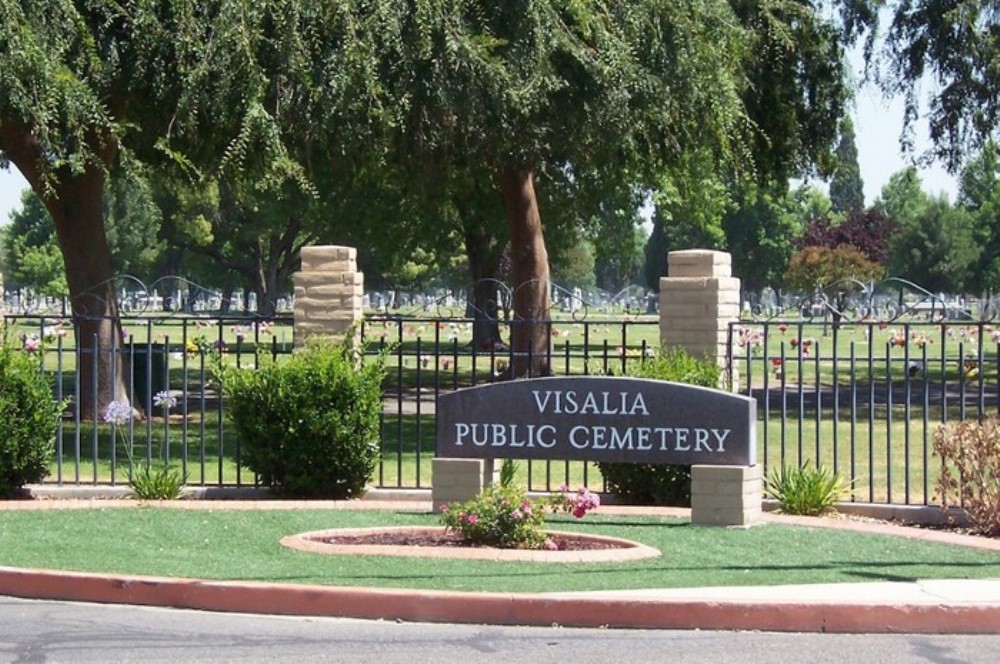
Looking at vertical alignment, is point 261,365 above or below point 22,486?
above

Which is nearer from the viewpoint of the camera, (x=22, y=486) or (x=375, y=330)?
(x=22, y=486)

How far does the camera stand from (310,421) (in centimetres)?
1373

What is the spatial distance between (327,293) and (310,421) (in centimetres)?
140

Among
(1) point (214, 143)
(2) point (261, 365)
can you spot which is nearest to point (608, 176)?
(1) point (214, 143)

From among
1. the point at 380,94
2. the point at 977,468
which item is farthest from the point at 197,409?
the point at 977,468

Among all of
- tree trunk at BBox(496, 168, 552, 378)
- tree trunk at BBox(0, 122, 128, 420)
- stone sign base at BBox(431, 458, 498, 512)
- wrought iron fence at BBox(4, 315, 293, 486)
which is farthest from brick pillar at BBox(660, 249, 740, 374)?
tree trunk at BBox(496, 168, 552, 378)

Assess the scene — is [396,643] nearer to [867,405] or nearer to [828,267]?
[867,405]

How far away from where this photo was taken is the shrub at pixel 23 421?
13773 millimetres

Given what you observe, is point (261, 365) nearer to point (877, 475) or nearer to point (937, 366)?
point (877, 475)

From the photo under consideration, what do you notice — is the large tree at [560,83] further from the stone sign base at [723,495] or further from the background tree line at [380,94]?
the stone sign base at [723,495]

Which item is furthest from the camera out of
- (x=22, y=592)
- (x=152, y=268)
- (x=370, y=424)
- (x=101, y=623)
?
(x=152, y=268)

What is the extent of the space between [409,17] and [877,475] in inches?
274

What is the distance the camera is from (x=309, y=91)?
17656 millimetres

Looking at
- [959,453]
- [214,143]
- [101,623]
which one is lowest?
[101,623]
